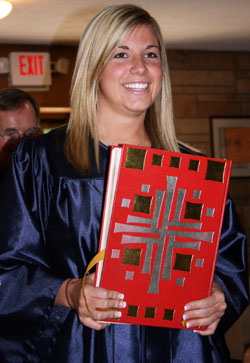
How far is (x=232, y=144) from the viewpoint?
615 cm

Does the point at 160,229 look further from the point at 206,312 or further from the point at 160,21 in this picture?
the point at 160,21

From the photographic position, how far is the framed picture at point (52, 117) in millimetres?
5750

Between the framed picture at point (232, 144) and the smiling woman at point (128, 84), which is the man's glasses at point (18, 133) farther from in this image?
the framed picture at point (232, 144)

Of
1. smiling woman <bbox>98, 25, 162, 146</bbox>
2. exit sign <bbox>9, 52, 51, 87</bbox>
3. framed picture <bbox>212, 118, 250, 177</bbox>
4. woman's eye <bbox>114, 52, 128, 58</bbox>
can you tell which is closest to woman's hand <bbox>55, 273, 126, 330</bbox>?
smiling woman <bbox>98, 25, 162, 146</bbox>

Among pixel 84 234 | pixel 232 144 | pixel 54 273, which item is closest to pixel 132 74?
pixel 84 234

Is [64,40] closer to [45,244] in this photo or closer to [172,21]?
[172,21]

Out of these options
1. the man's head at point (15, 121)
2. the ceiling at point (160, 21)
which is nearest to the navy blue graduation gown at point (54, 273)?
the man's head at point (15, 121)

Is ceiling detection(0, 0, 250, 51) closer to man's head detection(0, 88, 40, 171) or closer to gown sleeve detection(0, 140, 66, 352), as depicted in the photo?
man's head detection(0, 88, 40, 171)

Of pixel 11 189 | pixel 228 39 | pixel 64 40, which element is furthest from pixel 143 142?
pixel 228 39

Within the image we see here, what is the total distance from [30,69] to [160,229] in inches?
182

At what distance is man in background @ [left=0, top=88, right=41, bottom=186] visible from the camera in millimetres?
2270

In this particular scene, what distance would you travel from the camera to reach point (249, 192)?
20.3 feet

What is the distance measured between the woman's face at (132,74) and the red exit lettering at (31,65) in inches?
167

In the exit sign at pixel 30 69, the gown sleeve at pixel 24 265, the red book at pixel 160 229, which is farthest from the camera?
the exit sign at pixel 30 69
